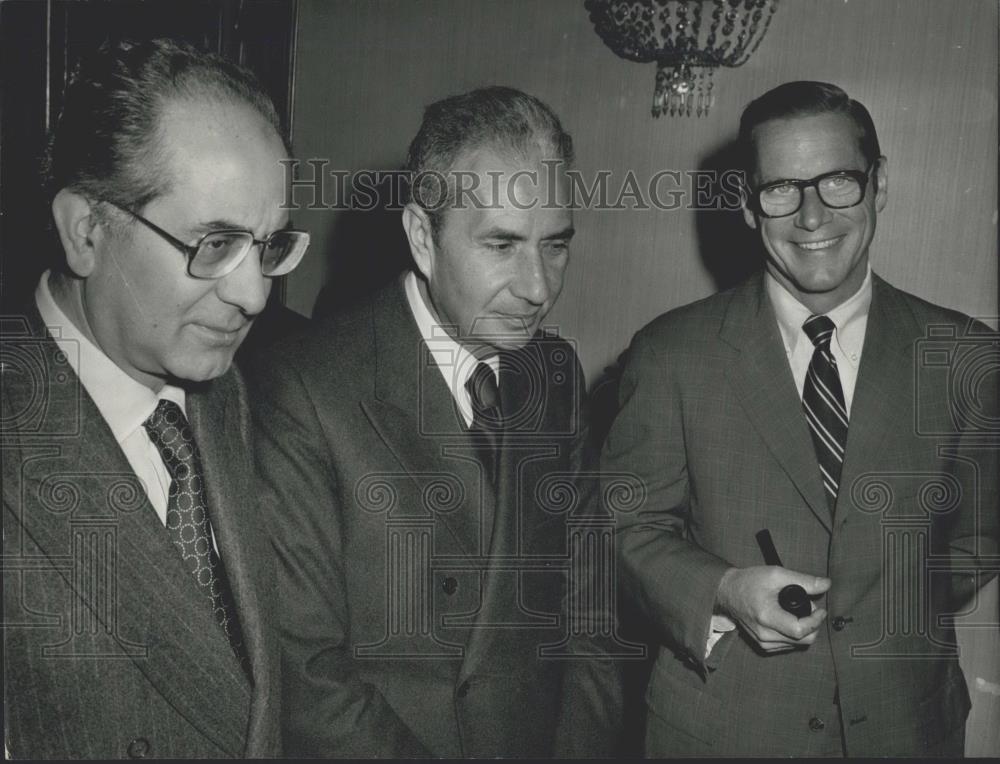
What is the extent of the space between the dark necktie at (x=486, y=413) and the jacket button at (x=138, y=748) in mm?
663

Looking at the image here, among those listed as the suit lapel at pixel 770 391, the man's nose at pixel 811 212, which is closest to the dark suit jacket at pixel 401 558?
the suit lapel at pixel 770 391

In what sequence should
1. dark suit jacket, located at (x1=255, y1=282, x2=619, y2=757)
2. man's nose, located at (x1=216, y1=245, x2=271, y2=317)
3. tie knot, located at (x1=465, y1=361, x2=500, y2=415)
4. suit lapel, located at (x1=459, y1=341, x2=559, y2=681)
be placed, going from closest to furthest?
man's nose, located at (x1=216, y1=245, x2=271, y2=317)
dark suit jacket, located at (x1=255, y1=282, x2=619, y2=757)
suit lapel, located at (x1=459, y1=341, x2=559, y2=681)
tie knot, located at (x1=465, y1=361, x2=500, y2=415)

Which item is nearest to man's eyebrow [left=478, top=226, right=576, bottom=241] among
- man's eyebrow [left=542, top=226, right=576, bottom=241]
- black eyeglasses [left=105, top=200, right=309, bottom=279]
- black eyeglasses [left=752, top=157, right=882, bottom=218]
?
man's eyebrow [left=542, top=226, right=576, bottom=241]

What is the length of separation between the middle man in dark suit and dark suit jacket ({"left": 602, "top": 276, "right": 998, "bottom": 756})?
15 cm

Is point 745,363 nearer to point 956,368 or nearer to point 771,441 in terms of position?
point 771,441

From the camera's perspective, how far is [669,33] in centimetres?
239

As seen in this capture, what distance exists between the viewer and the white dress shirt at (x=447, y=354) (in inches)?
58.0

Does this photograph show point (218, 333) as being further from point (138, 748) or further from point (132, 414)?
point (138, 748)

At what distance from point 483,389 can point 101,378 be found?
0.65m

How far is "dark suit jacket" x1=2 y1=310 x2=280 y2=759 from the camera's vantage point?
3.34ft

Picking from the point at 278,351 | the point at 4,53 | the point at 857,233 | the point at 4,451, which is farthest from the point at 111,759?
the point at 857,233

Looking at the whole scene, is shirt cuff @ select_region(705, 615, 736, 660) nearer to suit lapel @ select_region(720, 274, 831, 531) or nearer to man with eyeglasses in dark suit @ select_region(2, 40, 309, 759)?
suit lapel @ select_region(720, 274, 831, 531)

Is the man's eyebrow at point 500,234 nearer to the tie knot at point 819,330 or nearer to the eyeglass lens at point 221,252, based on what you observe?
the eyeglass lens at point 221,252

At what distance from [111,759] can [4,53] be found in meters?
1.11
